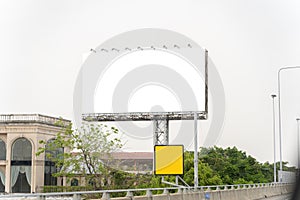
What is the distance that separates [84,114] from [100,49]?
29.6 ft

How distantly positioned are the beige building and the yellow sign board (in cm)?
5024

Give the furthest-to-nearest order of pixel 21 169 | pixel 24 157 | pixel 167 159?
pixel 24 157, pixel 21 169, pixel 167 159

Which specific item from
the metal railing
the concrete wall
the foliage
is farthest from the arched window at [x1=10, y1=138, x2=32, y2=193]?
the concrete wall

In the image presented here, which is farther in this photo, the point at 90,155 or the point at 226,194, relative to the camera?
the point at 90,155

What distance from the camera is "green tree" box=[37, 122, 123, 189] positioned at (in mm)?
49719

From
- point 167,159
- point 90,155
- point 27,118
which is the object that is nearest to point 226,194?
point 167,159

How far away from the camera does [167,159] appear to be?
89.2ft

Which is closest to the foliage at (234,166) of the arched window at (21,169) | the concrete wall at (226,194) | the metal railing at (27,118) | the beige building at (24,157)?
the beige building at (24,157)

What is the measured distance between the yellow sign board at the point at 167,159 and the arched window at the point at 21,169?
2074 inches

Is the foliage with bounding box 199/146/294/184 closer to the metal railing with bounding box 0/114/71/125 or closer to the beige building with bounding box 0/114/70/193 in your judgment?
the beige building with bounding box 0/114/70/193

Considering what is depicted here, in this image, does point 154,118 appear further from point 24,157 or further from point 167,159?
point 167,159

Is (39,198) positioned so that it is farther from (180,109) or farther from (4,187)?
(4,187)

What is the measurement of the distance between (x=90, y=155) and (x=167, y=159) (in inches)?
972

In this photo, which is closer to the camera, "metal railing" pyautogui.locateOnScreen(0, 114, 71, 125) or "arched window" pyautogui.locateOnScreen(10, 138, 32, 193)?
"arched window" pyautogui.locateOnScreen(10, 138, 32, 193)
